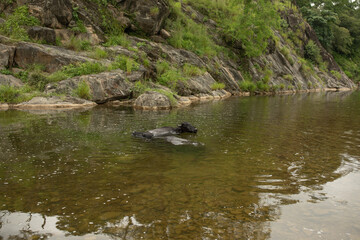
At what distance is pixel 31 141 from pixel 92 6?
804 inches

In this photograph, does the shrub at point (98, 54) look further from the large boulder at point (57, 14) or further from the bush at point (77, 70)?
the large boulder at point (57, 14)

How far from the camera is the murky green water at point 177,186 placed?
3766mm

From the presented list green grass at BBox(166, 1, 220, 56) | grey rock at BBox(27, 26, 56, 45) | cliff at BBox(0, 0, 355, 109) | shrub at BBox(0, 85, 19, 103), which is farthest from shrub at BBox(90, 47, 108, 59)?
→ green grass at BBox(166, 1, 220, 56)

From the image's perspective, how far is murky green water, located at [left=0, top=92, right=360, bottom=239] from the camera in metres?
3.77

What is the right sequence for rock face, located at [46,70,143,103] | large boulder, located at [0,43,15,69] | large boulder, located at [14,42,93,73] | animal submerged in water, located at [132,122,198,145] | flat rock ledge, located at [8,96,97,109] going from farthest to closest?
1. large boulder, located at [14,42,93,73]
2. large boulder, located at [0,43,15,69]
3. rock face, located at [46,70,143,103]
4. flat rock ledge, located at [8,96,97,109]
5. animal submerged in water, located at [132,122,198,145]

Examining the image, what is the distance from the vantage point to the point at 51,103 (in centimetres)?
1619

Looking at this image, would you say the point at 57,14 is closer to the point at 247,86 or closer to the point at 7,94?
the point at 7,94

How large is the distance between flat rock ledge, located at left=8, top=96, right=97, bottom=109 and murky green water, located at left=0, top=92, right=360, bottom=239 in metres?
6.74

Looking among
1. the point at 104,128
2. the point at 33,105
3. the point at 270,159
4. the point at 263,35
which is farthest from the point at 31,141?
the point at 263,35

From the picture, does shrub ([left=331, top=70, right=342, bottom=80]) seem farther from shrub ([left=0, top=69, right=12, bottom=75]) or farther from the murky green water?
shrub ([left=0, top=69, right=12, bottom=75])

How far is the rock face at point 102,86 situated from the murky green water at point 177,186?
8102 mm

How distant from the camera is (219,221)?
13.0 ft

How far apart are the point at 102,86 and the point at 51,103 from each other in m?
3.32

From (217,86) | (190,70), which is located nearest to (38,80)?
(190,70)
